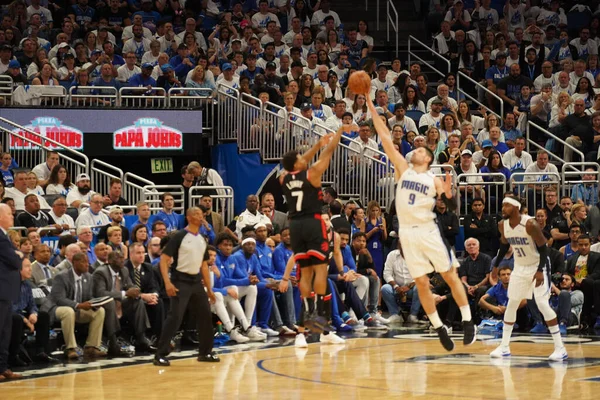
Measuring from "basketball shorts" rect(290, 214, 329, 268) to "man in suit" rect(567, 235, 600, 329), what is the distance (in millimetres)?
6126

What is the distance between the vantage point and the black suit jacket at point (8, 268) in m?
12.6

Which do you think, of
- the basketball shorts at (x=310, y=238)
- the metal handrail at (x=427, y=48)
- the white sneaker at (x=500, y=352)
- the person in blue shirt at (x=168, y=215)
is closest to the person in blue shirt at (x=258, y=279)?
the person in blue shirt at (x=168, y=215)

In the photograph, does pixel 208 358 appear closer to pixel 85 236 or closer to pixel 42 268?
pixel 42 268

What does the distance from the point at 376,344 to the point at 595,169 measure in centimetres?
804

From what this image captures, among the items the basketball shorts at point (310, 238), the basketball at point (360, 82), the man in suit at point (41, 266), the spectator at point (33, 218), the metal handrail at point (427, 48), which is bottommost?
the man in suit at point (41, 266)

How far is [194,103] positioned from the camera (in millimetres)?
23625

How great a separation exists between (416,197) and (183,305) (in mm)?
3185

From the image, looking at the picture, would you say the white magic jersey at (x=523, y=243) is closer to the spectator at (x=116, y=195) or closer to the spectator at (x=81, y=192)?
the spectator at (x=116, y=195)

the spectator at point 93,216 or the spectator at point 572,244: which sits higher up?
the spectator at point 93,216

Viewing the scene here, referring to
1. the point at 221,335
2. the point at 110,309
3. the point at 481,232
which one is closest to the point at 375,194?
the point at 481,232

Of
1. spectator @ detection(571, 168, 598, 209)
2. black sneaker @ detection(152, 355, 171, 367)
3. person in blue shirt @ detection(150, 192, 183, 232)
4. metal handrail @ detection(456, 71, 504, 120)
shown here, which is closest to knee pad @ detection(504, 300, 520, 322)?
black sneaker @ detection(152, 355, 171, 367)

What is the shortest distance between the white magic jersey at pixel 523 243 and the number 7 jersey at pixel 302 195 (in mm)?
2506

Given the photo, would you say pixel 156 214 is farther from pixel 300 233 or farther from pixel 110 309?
pixel 300 233

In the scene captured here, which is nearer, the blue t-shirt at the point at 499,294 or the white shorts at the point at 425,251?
the white shorts at the point at 425,251
